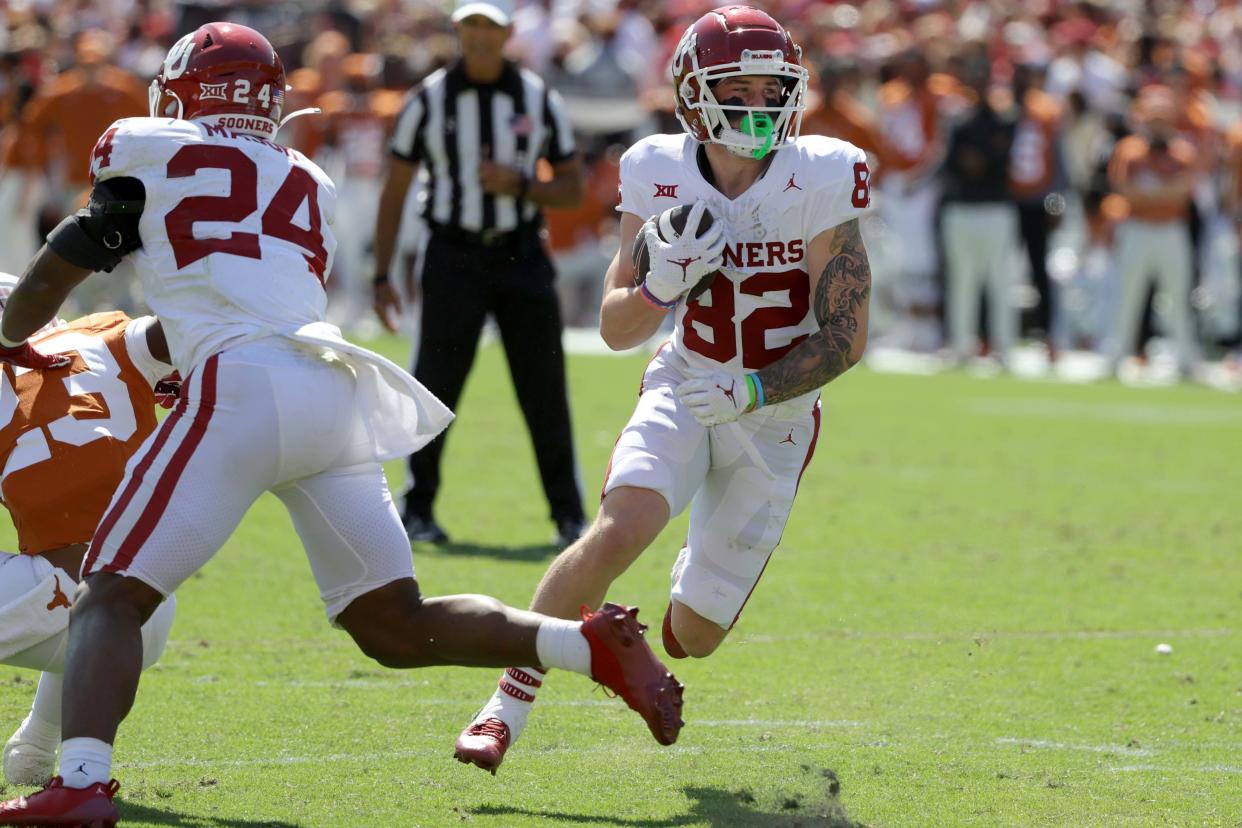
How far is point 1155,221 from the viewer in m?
14.3

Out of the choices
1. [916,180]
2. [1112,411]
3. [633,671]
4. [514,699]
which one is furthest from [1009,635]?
[916,180]

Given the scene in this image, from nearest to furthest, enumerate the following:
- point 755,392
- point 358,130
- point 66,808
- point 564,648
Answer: point 66,808
point 564,648
point 755,392
point 358,130

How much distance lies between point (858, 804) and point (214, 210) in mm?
1847

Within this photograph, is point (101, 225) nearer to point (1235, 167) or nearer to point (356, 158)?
point (356, 158)

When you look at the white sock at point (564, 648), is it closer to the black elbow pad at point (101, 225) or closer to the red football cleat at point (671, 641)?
the red football cleat at point (671, 641)

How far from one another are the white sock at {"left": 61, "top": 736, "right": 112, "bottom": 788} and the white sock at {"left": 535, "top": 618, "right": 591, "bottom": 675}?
887 mm

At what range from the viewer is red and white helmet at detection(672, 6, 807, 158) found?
14.8ft

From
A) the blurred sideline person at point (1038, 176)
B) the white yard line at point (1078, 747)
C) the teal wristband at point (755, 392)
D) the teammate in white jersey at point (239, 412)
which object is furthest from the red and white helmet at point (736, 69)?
the blurred sideline person at point (1038, 176)

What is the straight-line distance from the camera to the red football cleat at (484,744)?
4.22 m

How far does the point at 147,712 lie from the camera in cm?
485

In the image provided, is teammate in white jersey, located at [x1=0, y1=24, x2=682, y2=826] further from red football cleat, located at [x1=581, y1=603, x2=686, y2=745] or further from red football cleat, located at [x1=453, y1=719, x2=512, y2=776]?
red football cleat, located at [x1=453, y1=719, x2=512, y2=776]

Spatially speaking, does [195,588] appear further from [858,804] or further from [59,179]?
[59,179]

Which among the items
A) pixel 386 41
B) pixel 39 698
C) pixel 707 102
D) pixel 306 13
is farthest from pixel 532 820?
pixel 306 13

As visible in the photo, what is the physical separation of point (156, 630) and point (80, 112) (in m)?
10.8
